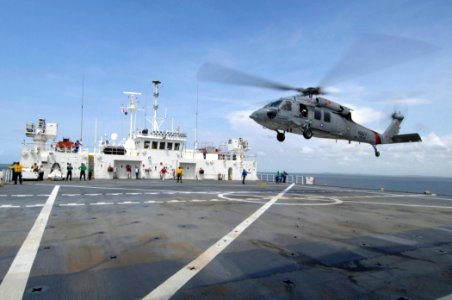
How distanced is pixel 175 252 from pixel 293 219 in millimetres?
4808

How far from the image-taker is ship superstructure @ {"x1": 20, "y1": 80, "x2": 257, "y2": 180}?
3034 cm

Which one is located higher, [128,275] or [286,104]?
[286,104]

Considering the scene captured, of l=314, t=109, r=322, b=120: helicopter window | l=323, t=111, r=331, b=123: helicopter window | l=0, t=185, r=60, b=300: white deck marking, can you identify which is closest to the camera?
l=0, t=185, r=60, b=300: white deck marking

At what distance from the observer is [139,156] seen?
34.3 m

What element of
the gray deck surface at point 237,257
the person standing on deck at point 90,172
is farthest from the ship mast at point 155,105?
the gray deck surface at point 237,257

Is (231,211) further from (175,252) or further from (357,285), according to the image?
(357,285)

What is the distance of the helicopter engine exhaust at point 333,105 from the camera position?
60.5ft

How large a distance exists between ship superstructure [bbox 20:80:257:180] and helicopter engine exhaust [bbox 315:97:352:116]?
2027cm

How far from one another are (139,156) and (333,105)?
22.3 meters

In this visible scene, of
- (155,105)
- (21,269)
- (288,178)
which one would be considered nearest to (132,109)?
(155,105)

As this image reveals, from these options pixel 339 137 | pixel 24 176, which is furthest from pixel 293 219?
pixel 24 176

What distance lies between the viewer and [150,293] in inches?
144

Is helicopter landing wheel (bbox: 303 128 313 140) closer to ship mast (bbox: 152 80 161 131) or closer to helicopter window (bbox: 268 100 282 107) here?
helicopter window (bbox: 268 100 282 107)

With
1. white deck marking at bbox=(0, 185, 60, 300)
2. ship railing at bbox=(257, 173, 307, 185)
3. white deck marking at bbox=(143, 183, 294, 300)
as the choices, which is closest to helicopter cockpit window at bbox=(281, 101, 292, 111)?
white deck marking at bbox=(143, 183, 294, 300)
